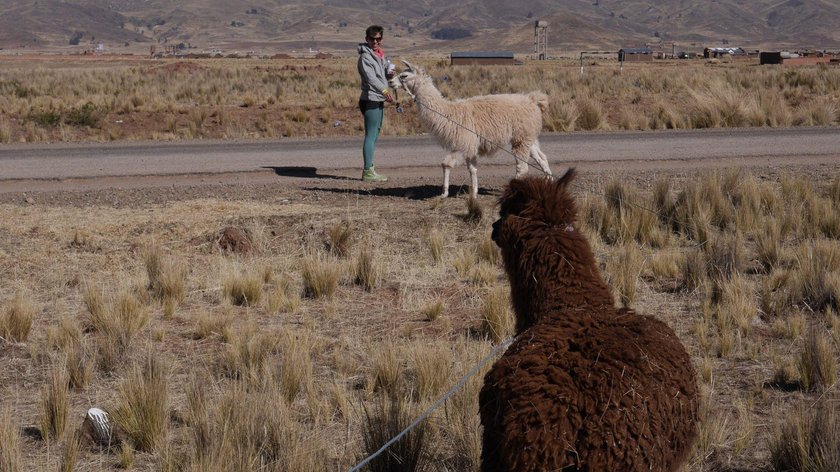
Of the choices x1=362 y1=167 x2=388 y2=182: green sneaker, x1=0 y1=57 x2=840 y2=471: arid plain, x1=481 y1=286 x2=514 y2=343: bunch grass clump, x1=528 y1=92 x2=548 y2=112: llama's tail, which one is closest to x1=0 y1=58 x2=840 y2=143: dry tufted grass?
x1=0 y1=57 x2=840 y2=471: arid plain

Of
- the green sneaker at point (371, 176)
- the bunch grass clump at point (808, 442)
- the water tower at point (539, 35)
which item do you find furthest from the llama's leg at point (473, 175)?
the water tower at point (539, 35)

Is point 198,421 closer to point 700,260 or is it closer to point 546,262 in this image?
point 546,262

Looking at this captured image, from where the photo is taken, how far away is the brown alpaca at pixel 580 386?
316 centimetres

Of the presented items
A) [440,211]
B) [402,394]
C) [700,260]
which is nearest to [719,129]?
[440,211]

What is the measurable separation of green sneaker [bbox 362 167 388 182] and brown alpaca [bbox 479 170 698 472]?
422 inches

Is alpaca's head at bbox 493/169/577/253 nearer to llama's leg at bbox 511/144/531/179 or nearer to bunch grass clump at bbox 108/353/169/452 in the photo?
bunch grass clump at bbox 108/353/169/452

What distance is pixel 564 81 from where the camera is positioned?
35312mm

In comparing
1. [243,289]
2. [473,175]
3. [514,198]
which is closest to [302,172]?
[473,175]

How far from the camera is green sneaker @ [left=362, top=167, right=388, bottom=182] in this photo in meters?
14.7

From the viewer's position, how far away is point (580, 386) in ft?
10.7

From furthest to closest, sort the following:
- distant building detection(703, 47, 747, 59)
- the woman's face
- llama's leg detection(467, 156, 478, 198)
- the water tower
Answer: the water tower
distant building detection(703, 47, 747, 59)
the woman's face
llama's leg detection(467, 156, 478, 198)

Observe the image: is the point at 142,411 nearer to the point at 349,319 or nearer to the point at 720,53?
the point at 349,319

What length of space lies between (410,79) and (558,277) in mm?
8845

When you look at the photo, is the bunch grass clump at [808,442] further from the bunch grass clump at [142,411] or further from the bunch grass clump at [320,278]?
the bunch grass clump at [320,278]
